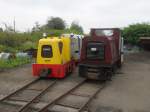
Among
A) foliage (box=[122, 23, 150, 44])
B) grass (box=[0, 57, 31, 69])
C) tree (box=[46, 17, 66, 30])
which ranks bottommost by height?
grass (box=[0, 57, 31, 69])

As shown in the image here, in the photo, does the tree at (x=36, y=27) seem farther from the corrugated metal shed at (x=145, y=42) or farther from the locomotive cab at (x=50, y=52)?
the locomotive cab at (x=50, y=52)

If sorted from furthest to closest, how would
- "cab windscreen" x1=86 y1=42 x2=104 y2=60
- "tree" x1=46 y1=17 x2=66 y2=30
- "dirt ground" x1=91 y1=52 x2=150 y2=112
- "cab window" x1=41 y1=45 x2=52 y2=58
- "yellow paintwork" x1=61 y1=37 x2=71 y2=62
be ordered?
"tree" x1=46 y1=17 x2=66 y2=30, "yellow paintwork" x1=61 y1=37 x2=71 y2=62, "cab window" x1=41 y1=45 x2=52 y2=58, "cab windscreen" x1=86 y1=42 x2=104 y2=60, "dirt ground" x1=91 y1=52 x2=150 y2=112

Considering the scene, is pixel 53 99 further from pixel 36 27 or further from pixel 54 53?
pixel 36 27

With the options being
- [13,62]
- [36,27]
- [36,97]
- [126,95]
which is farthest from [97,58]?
[36,27]

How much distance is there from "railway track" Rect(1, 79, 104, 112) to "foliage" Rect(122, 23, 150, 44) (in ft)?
56.4

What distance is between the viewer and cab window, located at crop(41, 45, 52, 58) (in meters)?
12.4

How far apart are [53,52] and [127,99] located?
4281mm

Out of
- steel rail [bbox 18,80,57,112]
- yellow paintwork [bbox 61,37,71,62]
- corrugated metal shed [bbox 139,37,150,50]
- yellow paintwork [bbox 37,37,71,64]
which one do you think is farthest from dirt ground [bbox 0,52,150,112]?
corrugated metal shed [bbox 139,37,150,50]

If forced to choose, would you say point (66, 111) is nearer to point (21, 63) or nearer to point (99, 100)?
point (99, 100)

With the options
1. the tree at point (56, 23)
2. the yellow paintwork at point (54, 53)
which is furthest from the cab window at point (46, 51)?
the tree at point (56, 23)

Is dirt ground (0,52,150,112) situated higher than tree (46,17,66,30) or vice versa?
tree (46,17,66,30)

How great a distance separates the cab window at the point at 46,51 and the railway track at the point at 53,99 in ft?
3.84

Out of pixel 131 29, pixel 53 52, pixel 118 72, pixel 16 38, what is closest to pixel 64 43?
pixel 53 52

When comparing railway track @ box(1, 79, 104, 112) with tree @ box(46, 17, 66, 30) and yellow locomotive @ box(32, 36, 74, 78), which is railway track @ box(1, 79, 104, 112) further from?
tree @ box(46, 17, 66, 30)
